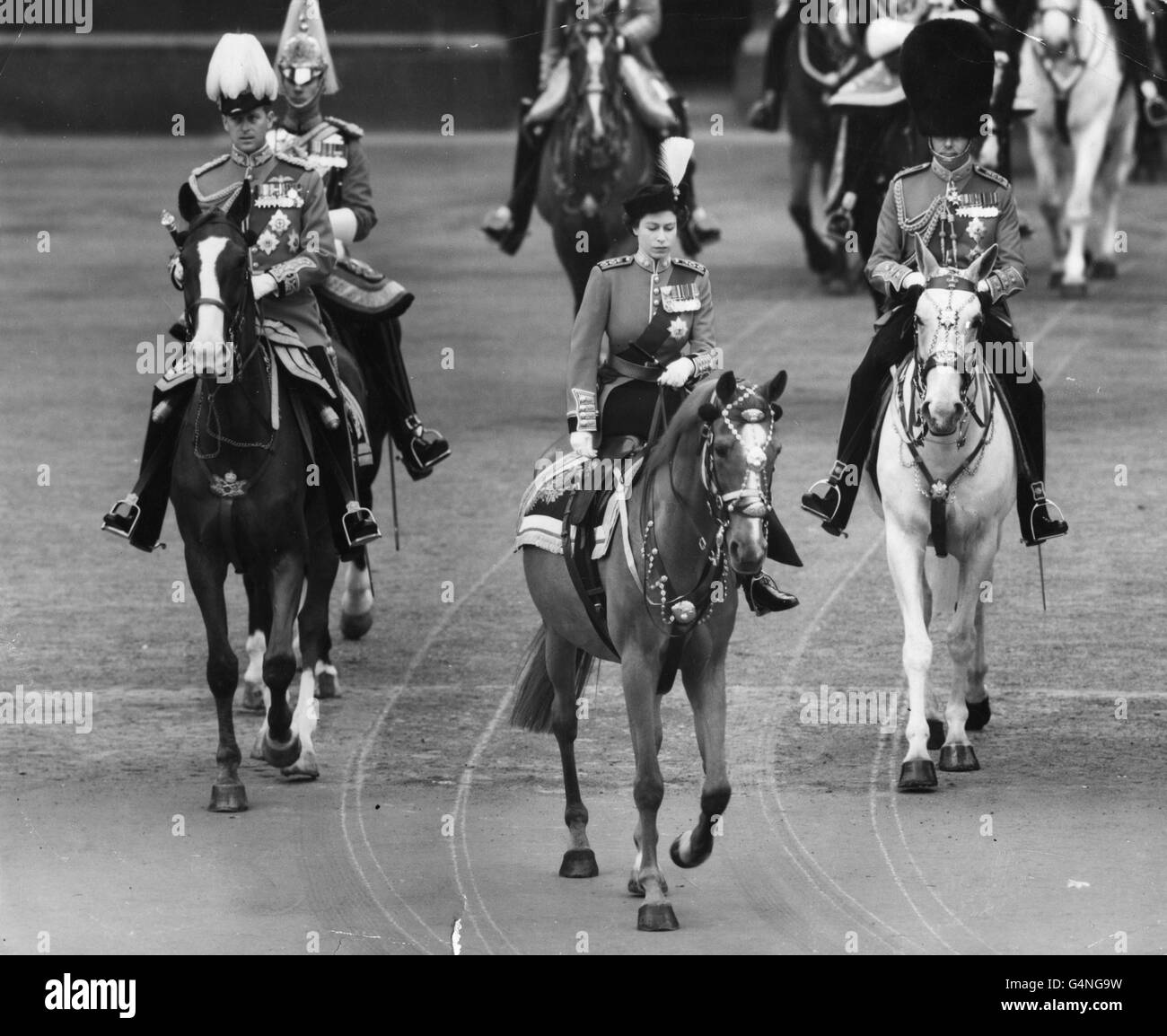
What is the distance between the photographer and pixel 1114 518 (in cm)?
1617

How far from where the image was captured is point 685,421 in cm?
945

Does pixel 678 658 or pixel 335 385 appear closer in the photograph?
pixel 678 658

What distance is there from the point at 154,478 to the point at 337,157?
7.76 ft

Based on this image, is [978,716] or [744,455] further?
[978,716]

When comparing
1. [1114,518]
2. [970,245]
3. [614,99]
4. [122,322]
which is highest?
[970,245]

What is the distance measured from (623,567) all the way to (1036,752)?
2.91 meters

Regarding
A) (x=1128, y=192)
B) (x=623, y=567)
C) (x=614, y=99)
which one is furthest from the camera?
(x=1128, y=192)

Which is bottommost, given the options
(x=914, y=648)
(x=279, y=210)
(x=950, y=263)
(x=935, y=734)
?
(x=935, y=734)

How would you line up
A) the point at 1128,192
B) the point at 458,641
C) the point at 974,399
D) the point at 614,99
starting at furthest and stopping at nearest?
the point at 1128,192, the point at 614,99, the point at 458,641, the point at 974,399

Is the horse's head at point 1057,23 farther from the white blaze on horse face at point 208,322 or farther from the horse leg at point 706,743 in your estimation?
the horse leg at point 706,743

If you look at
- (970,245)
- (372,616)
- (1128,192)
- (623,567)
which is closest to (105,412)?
(372,616)

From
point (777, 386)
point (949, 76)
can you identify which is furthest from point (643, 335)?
point (949, 76)

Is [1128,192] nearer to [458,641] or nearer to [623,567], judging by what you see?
[458,641]

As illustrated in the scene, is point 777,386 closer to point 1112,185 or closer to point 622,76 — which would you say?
point 622,76
